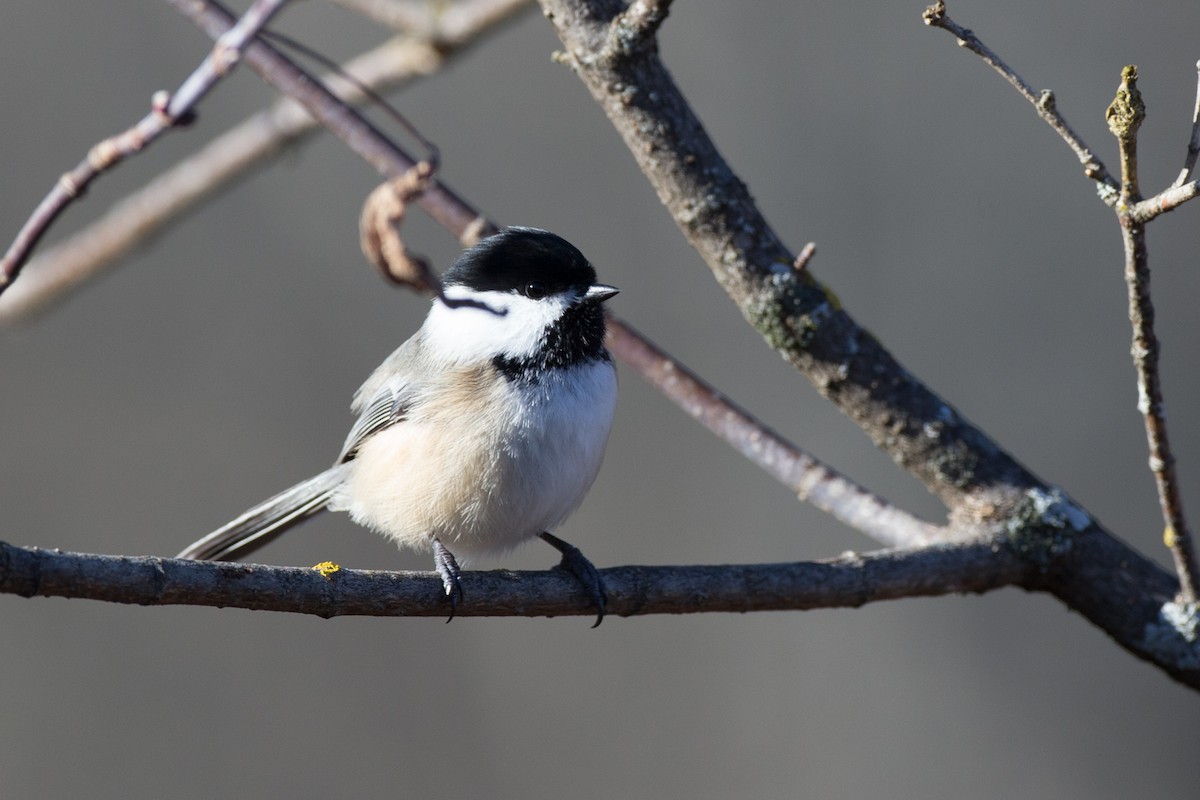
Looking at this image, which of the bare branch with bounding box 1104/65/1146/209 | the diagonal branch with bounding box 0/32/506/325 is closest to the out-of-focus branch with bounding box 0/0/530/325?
the diagonal branch with bounding box 0/32/506/325

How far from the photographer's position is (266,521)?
8.11 feet

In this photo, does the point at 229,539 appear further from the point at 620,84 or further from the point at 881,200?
the point at 881,200

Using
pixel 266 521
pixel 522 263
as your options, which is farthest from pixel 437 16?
pixel 266 521

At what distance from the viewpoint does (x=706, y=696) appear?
13.5ft

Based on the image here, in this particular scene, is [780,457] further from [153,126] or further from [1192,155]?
[153,126]

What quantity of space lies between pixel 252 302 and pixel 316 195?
591 mm

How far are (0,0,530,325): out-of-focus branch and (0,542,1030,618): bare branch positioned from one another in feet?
4.78

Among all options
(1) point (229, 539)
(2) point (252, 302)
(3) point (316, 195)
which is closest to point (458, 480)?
(1) point (229, 539)

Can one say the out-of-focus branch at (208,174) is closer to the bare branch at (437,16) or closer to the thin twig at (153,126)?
the bare branch at (437,16)

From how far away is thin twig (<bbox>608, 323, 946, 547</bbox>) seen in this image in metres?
2.29

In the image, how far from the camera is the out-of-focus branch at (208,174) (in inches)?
109

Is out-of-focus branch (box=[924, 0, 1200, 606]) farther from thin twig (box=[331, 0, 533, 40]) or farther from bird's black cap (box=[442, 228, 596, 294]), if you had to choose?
thin twig (box=[331, 0, 533, 40])

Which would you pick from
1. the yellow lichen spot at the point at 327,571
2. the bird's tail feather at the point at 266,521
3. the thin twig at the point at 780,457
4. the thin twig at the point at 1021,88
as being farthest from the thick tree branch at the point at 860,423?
the bird's tail feather at the point at 266,521

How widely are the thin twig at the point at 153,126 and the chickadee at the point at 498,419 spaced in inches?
33.0
